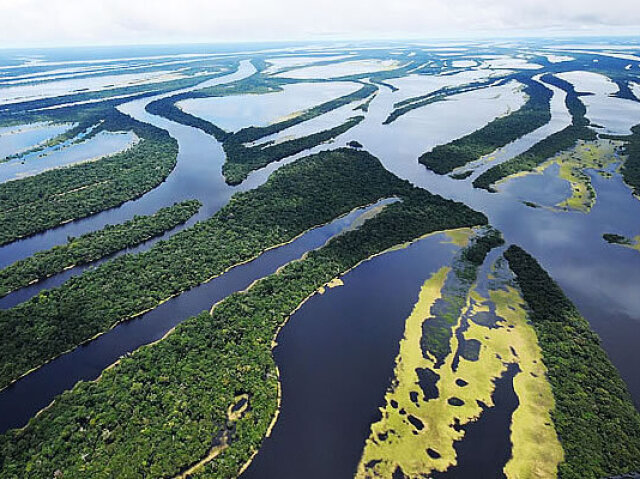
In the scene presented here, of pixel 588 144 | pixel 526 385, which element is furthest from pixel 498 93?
pixel 526 385

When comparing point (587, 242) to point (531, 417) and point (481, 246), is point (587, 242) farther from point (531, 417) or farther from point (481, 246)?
point (531, 417)

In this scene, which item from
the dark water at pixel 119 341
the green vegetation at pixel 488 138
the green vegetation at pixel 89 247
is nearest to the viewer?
the dark water at pixel 119 341

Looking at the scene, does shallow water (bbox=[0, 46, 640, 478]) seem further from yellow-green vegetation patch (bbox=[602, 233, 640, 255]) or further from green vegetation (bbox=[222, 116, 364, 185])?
green vegetation (bbox=[222, 116, 364, 185])

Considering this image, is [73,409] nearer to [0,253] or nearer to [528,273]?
[0,253]

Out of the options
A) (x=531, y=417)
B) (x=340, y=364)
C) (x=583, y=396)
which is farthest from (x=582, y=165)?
(x=340, y=364)

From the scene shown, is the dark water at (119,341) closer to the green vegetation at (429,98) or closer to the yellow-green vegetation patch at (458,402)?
the yellow-green vegetation patch at (458,402)

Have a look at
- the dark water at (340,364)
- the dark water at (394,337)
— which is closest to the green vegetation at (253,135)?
the dark water at (394,337)
